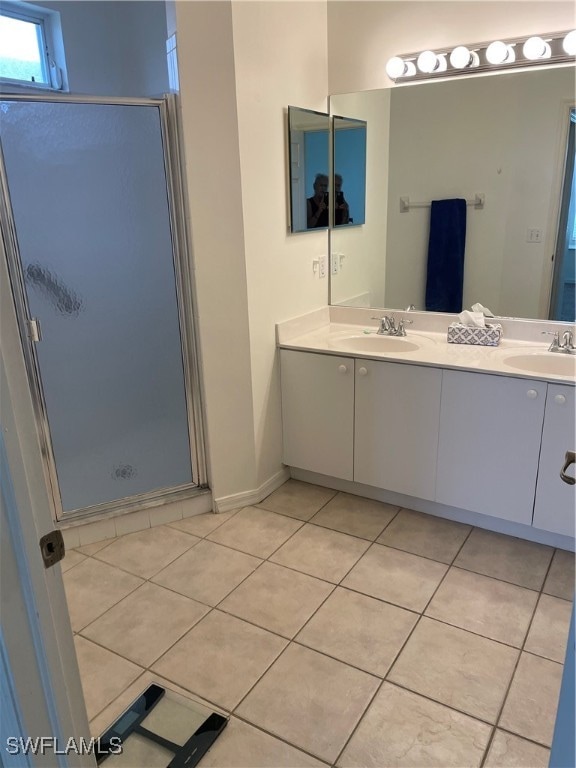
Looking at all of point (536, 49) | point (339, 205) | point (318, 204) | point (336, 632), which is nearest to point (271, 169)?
point (318, 204)

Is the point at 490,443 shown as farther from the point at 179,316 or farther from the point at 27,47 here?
the point at 27,47

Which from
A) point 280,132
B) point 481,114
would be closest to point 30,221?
point 280,132

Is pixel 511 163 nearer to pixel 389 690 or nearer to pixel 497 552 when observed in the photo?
pixel 497 552

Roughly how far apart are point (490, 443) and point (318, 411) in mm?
830

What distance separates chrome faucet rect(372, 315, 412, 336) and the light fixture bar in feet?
3.73

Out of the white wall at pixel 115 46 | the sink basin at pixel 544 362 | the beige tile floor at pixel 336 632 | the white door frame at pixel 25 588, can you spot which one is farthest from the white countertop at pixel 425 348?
the white door frame at pixel 25 588

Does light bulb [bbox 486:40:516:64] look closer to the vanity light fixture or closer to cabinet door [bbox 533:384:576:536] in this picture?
the vanity light fixture

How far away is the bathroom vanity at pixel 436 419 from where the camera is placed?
2232 millimetres

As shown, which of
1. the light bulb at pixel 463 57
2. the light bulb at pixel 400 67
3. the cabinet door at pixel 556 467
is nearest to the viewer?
the cabinet door at pixel 556 467

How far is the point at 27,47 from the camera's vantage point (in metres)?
2.96

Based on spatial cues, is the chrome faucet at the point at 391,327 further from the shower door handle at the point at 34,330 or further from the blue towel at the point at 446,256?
the shower door handle at the point at 34,330

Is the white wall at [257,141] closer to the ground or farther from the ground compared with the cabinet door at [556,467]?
farther from the ground

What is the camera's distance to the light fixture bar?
2.30 m

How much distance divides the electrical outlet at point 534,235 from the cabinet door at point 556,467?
0.78 meters
